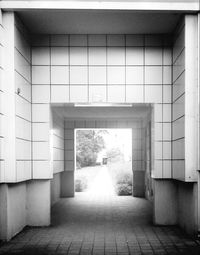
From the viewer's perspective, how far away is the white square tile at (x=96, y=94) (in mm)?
6863

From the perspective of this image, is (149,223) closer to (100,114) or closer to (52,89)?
(52,89)

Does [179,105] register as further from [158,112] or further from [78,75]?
[78,75]

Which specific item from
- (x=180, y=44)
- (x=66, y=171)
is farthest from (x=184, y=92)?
(x=66, y=171)

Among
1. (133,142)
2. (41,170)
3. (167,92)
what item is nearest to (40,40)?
(41,170)

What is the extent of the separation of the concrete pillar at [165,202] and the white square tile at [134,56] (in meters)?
2.67

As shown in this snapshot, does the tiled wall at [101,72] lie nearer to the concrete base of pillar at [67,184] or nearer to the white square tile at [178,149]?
the white square tile at [178,149]

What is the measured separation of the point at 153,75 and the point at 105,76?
1061mm

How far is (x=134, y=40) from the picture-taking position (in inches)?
274

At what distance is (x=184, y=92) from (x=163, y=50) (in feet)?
4.82

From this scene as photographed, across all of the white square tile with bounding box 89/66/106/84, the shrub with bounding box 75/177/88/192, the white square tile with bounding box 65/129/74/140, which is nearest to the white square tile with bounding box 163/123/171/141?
the white square tile with bounding box 89/66/106/84

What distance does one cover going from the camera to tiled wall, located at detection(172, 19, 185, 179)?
238 inches

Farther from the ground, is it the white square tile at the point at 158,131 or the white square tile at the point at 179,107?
the white square tile at the point at 179,107

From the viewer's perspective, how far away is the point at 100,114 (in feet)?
36.2

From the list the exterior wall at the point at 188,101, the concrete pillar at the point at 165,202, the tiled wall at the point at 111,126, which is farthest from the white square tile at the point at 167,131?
the tiled wall at the point at 111,126
